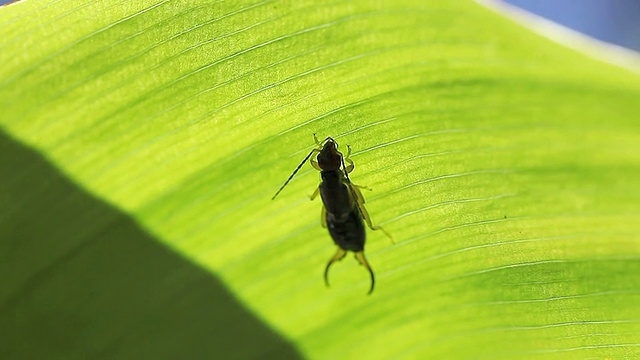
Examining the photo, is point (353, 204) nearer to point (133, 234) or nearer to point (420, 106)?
point (420, 106)

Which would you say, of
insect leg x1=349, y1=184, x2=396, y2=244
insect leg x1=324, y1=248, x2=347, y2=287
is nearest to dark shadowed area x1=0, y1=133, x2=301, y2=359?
insect leg x1=324, y1=248, x2=347, y2=287

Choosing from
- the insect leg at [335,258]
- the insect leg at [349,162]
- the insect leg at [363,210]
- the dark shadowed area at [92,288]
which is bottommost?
the dark shadowed area at [92,288]

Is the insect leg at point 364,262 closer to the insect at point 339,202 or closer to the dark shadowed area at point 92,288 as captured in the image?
the insect at point 339,202

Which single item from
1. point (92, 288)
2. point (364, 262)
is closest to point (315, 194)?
point (364, 262)

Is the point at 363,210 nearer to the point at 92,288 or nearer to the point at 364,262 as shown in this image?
the point at 364,262

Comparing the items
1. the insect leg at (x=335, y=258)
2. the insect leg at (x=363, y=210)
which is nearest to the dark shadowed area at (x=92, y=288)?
the insect leg at (x=335, y=258)

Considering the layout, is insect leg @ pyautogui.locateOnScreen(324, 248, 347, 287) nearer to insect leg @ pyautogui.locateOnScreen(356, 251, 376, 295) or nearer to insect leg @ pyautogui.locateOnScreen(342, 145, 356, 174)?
insect leg @ pyautogui.locateOnScreen(356, 251, 376, 295)
